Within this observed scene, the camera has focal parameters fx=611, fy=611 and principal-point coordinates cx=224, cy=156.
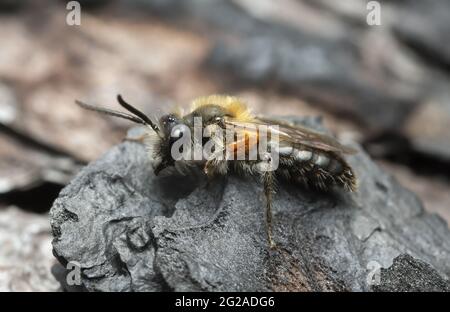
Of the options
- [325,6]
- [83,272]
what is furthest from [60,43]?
[83,272]

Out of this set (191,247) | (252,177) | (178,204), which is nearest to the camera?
(191,247)

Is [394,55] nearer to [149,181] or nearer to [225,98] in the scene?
[225,98]

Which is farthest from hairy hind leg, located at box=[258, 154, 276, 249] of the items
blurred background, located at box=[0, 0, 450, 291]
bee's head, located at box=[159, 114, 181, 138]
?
blurred background, located at box=[0, 0, 450, 291]

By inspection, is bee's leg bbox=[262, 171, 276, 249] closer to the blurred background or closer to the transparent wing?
the transparent wing

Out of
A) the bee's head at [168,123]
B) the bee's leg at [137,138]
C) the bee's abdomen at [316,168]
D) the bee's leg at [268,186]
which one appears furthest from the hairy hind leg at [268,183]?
the bee's leg at [137,138]

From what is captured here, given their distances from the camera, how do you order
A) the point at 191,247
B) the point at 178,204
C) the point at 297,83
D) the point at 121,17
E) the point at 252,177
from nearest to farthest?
the point at 191,247, the point at 178,204, the point at 252,177, the point at 297,83, the point at 121,17

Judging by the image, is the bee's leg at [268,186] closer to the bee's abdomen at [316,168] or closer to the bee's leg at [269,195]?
the bee's leg at [269,195]

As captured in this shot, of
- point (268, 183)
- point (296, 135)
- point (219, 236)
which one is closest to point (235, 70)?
point (296, 135)
